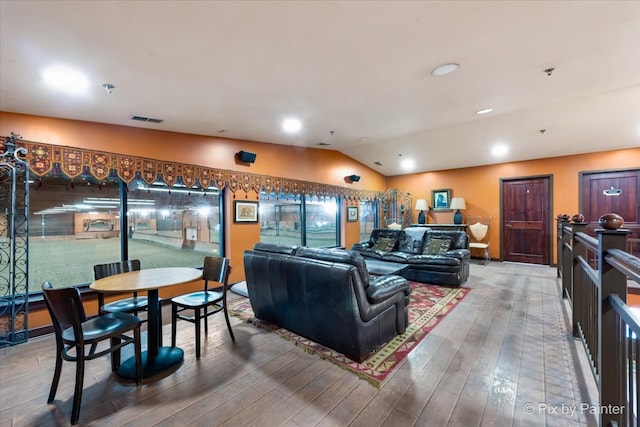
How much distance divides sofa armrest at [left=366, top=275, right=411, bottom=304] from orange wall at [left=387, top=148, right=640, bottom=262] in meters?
5.46

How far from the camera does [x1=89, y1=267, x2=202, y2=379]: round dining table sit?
7.38ft

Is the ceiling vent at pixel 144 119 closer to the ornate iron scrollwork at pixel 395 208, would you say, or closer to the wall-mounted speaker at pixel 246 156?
the wall-mounted speaker at pixel 246 156

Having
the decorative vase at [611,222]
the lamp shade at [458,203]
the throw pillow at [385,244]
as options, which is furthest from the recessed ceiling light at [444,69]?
the lamp shade at [458,203]

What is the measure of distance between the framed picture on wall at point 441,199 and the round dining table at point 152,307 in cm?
690

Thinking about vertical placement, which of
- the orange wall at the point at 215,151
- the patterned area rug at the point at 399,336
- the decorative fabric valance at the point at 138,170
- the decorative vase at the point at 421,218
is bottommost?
the patterned area rug at the point at 399,336

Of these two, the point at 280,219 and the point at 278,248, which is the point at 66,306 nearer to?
the point at 278,248

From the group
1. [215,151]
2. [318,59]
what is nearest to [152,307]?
[318,59]

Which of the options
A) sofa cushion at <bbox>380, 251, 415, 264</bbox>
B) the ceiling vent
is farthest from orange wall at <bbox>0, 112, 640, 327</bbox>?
sofa cushion at <bbox>380, 251, 415, 264</bbox>

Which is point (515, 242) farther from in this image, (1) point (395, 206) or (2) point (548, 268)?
(1) point (395, 206)

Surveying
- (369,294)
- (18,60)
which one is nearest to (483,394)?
(369,294)

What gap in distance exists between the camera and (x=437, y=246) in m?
5.36

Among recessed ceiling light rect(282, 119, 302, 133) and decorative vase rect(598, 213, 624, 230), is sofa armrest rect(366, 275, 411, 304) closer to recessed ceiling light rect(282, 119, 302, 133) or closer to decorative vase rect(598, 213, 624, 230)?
decorative vase rect(598, 213, 624, 230)

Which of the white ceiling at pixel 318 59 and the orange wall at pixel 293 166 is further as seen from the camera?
the orange wall at pixel 293 166

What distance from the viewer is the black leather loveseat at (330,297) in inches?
92.4
